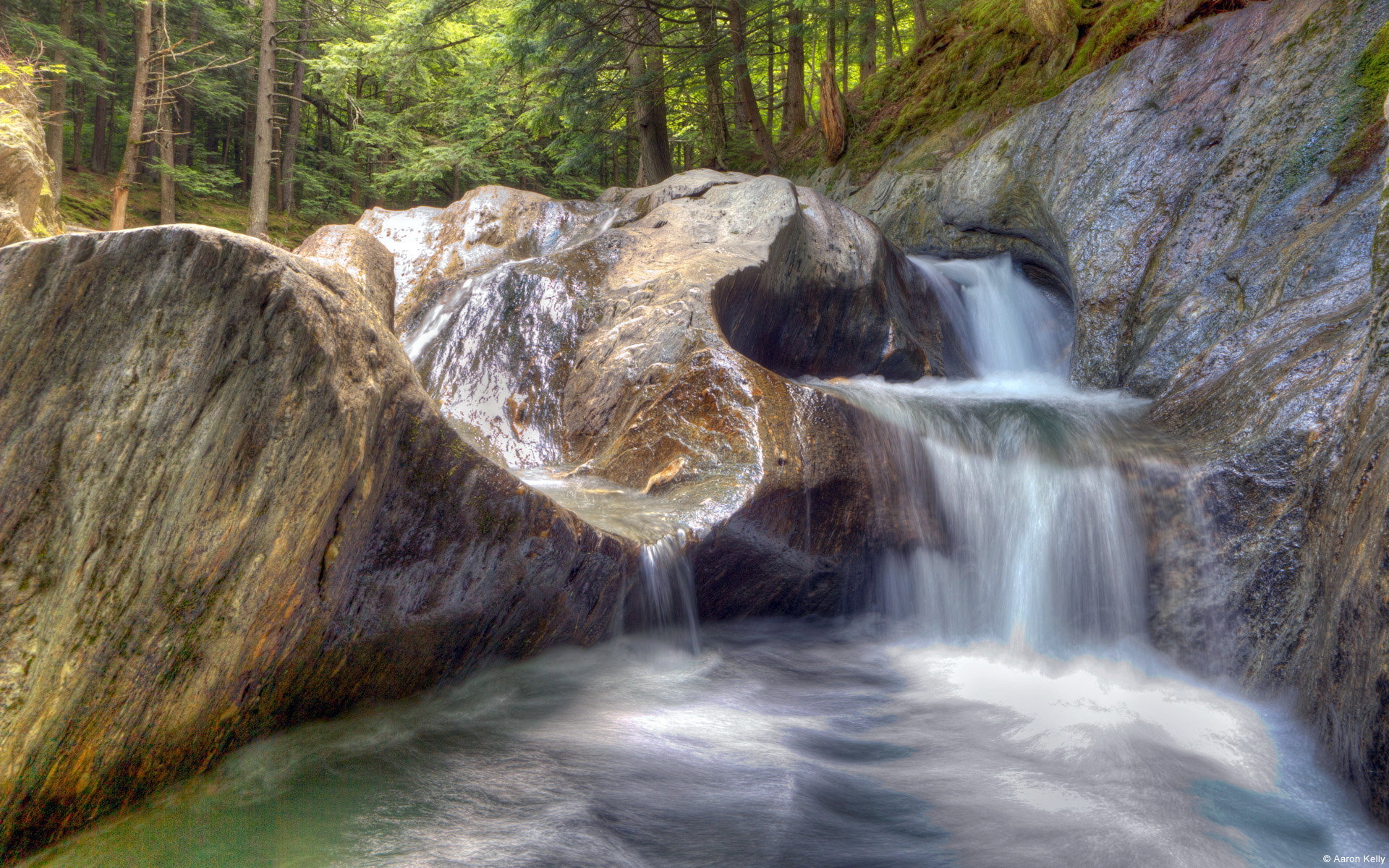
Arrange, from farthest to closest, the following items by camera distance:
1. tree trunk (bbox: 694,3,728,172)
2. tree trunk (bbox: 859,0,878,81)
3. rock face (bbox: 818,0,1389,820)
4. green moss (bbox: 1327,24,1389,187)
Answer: tree trunk (bbox: 859,0,878,81), tree trunk (bbox: 694,3,728,172), green moss (bbox: 1327,24,1389,187), rock face (bbox: 818,0,1389,820)

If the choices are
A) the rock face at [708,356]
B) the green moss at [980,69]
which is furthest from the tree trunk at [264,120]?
the green moss at [980,69]

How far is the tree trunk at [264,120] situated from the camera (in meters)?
14.2

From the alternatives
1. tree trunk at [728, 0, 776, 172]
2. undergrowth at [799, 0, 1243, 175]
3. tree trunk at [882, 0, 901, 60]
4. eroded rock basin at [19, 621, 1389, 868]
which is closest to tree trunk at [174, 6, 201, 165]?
tree trunk at [728, 0, 776, 172]

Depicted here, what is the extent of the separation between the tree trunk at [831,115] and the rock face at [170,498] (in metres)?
11.8

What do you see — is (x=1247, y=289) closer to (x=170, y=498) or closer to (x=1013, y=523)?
(x=1013, y=523)

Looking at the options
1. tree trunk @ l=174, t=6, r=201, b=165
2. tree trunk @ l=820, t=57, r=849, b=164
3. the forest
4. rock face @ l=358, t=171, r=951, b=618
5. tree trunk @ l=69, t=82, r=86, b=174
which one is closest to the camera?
rock face @ l=358, t=171, r=951, b=618

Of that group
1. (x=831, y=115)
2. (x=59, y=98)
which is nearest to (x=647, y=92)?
(x=831, y=115)

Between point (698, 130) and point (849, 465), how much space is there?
17449mm

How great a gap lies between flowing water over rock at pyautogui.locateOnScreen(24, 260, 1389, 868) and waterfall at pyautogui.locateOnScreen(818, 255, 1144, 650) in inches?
0.6

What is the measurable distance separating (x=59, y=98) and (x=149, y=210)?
3099 mm

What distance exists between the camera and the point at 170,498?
2037 millimetres

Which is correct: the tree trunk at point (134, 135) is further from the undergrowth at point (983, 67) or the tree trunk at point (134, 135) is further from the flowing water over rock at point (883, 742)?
the flowing water over rock at point (883, 742)

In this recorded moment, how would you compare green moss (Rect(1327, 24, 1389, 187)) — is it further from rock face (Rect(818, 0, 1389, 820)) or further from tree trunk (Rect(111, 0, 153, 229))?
tree trunk (Rect(111, 0, 153, 229))

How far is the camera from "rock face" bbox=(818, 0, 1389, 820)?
117 inches
